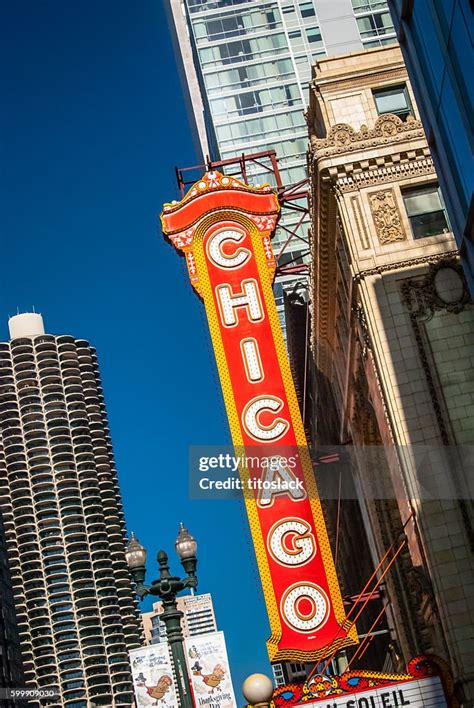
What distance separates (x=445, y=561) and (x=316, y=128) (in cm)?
→ 1631

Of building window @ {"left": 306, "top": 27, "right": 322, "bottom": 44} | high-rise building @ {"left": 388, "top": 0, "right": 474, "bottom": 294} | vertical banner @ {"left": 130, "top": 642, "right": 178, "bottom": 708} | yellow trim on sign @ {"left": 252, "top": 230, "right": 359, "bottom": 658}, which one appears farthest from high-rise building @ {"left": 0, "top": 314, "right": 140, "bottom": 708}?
high-rise building @ {"left": 388, "top": 0, "right": 474, "bottom": 294}

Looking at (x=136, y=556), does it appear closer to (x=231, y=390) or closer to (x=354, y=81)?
(x=231, y=390)

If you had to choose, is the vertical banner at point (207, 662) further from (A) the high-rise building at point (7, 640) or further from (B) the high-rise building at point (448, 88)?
(A) the high-rise building at point (7, 640)

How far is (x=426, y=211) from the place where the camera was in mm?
36156

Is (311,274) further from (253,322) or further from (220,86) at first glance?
(220,86)

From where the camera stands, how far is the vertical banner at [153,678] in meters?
28.3

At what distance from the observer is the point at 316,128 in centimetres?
4078

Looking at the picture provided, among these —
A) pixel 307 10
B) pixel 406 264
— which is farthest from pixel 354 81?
pixel 307 10

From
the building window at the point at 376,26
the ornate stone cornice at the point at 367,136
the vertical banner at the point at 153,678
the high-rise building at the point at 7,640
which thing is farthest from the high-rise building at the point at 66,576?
the ornate stone cornice at the point at 367,136

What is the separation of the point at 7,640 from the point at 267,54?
6220cm

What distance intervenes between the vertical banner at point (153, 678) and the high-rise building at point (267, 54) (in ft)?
238

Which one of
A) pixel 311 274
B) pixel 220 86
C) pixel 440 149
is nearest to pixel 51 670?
pixel 220 86

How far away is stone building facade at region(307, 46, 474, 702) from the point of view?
32.2 m

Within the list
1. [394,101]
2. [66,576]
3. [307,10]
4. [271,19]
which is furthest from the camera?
[66,576]
